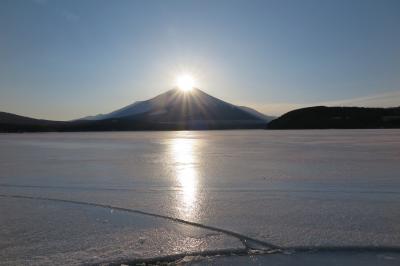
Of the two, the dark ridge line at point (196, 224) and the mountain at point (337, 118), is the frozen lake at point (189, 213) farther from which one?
the mountain at point (337, 118)

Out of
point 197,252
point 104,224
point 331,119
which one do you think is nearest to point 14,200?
point 104,224

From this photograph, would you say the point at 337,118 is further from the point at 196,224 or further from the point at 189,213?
the point at 196,224

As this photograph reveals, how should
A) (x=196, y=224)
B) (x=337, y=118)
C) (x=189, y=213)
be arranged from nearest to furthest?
(x=196, y=224) → (x=189, y=213) → (x=337, y=118)

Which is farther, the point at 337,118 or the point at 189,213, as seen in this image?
the point at 337,118

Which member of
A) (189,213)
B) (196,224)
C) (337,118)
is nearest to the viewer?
(196,224)

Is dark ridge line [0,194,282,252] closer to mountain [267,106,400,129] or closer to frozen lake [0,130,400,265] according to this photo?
frozen lake [0,130,400,265]

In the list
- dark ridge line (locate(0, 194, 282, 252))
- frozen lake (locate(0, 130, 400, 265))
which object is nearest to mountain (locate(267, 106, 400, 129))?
frozen lake (locate(0, 130, 400, 265))

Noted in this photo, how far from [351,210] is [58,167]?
8479 millimetres

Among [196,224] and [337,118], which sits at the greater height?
[337,118]

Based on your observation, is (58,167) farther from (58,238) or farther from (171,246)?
(171,246)

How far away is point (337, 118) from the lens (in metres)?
91.6

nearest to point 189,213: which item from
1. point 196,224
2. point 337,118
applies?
point 196,224

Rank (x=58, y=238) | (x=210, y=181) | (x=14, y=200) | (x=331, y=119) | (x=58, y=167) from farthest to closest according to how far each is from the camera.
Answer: (x=331, y=119) < (x=58, y=167) < (x=210, y=181) < (x=14, y=200) < (x=58, y=238)

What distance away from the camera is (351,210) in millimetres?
5656
